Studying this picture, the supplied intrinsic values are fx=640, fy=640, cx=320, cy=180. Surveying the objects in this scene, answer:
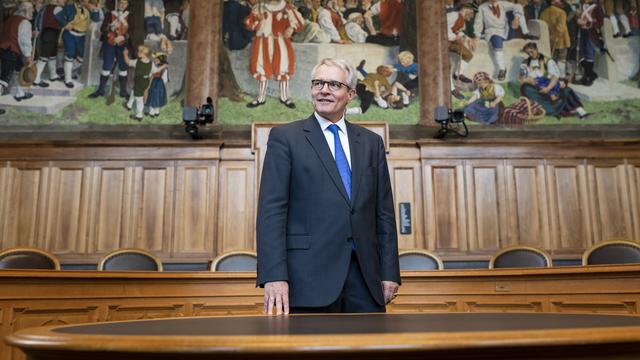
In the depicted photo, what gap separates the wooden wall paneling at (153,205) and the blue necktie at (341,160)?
5.71 meters

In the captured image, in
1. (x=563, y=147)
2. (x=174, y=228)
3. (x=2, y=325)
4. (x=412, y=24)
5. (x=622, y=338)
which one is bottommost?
(x=2, y=325)

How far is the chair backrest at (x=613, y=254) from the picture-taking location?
232 inches

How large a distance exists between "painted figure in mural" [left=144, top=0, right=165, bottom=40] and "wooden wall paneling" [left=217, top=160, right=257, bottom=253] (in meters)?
2.38

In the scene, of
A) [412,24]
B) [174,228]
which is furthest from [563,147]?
[174,228]

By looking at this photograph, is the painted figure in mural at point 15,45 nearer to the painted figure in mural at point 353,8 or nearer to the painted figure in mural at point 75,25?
the painted figure in mural at point 75,25

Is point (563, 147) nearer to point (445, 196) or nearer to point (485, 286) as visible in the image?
point (445, 196)

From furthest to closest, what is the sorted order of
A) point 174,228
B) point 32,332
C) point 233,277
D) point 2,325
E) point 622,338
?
point 174,228
point 233,277
point 2,325
point 32,332
point 622,338

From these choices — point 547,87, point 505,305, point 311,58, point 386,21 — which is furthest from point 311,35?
point 505,305

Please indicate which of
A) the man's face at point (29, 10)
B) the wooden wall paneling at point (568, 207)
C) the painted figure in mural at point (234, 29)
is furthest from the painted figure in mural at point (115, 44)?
the wooden wall paneling at point (568, 207)

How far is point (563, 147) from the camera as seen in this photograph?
8570mm

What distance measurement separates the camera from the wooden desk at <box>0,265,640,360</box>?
439 centimetres

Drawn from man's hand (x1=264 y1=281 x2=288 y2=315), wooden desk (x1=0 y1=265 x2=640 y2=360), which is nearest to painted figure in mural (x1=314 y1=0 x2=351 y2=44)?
wooden desk (x1=0 y1=265 x2=640 y2=360)

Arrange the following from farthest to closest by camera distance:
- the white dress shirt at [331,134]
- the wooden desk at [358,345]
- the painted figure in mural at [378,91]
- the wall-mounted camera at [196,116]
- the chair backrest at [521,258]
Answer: the painted figure in mural at [378,91] → the wall-mounted camera at [196,116] → the chair backrest at [521,258] → the white dress shirt at [331,134] → the wooden desk at [358,345]

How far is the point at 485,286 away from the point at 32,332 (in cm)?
431
